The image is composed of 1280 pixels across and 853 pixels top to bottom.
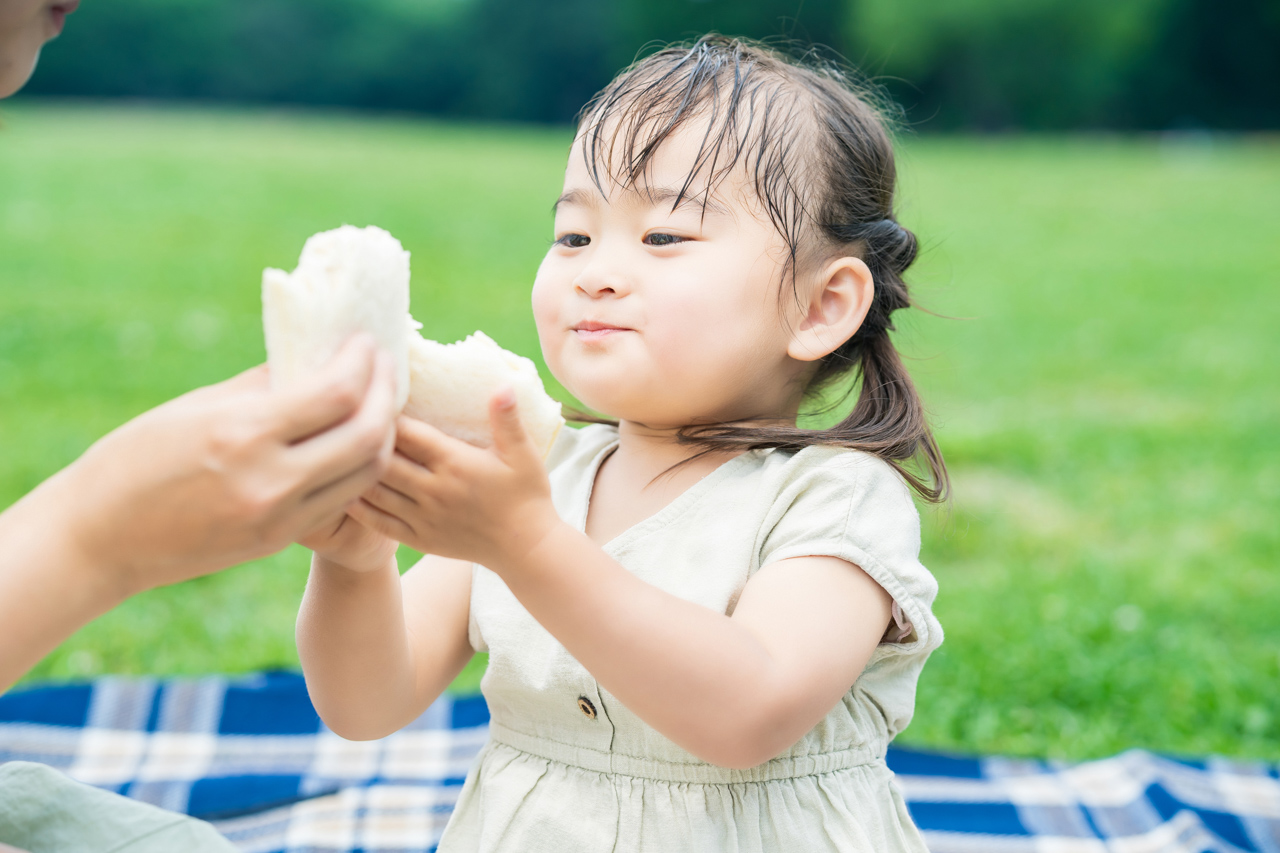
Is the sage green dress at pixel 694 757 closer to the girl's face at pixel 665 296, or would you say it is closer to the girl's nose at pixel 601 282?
the girl's face at pixel 665 296

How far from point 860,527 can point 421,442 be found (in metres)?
0.60

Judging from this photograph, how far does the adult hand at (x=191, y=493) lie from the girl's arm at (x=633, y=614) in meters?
0.10

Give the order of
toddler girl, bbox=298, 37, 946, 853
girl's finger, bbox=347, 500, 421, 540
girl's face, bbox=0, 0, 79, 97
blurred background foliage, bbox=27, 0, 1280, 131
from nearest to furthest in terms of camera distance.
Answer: girl's finger, bbox=347, 500, 421, 540 → girl's face, bbox=0, 0, 79, 97 → toddler girl, bbox=298, 37, 946, 853 → blurred background foliage, bbox=27, 0, 1280, 131

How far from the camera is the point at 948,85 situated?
40.7 m

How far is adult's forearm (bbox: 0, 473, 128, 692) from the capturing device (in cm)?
108

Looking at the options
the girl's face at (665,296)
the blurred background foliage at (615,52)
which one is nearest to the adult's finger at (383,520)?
the girl's face at (665,296)

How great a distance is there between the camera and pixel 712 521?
5.17 ft

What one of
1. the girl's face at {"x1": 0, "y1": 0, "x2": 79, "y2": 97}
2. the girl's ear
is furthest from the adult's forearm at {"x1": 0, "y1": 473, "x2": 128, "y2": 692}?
the girl's ear

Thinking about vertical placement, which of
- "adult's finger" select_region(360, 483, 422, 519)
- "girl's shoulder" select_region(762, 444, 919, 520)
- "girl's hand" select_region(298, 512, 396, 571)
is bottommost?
"girl's hand" select_region(298, 512, 396, 571)

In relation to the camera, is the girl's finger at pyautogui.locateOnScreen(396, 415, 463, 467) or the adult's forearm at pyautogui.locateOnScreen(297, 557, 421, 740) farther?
the adult's forearm at pyautogui.locateOnScreen(297, 557, 421, 740)

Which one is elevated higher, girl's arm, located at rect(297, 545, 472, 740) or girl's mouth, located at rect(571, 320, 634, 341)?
girl's mouth, located at rect(571, 320, 634, 341)

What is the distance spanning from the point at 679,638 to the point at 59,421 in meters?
4.03

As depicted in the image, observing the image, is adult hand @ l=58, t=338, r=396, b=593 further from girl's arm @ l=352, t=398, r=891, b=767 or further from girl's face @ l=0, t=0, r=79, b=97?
girl's face @ l=0, t=0, r=79, b=97

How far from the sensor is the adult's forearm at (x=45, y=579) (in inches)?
42.3
